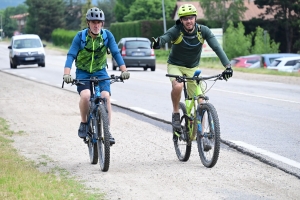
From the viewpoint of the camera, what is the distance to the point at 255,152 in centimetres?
968

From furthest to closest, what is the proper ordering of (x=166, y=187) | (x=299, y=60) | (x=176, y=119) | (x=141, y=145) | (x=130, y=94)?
(x=299, y=60), (x=130, y=94), (x=141, y=145), (x=176, y=119), (x=166, y=187)

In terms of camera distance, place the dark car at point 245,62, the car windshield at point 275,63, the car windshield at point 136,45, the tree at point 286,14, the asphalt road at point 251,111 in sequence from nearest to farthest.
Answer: the asphalt road at point 251,111, the car windshield at point 275,63, the car windshield at point 136,45, the dark car at point 245,62, the tree at point 286,14

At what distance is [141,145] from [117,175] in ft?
7.89

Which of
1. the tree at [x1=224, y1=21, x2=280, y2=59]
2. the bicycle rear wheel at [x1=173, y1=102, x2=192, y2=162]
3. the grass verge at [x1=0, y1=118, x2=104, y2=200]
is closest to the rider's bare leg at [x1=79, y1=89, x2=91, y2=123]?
the grass verge at [x1=0, y1=118, x2=104, y2=200]

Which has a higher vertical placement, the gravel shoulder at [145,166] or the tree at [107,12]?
the gravel shoulder at [145,166]

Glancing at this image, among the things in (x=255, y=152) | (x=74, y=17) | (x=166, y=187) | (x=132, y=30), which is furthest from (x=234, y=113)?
(x=74, y=17)

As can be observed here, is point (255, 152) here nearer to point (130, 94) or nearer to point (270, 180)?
point (270, 180)

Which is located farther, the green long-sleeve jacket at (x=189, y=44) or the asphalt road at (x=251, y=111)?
the asphalt road at (x=251, y=111)

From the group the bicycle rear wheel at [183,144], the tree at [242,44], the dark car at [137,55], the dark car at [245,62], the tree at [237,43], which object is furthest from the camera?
the tree at [237,43]

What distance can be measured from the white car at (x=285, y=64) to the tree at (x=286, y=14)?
46.7 meters

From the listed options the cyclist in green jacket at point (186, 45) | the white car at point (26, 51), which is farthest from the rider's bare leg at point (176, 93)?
the white car at point (26, 51)

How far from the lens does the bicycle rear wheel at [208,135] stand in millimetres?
8391

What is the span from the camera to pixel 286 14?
85938mm

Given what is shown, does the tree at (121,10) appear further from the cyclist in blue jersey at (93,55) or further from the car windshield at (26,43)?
the cyclist in blue jersey at (93,55)
